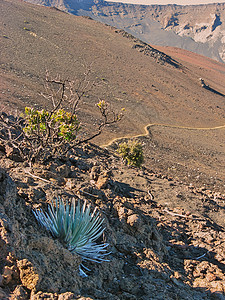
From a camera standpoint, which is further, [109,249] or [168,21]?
[168,21]

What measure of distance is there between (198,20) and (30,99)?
420ft

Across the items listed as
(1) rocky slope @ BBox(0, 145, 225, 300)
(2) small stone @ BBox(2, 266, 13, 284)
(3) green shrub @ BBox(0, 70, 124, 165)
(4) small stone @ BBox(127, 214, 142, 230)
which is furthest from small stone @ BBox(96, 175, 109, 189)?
(2) small stone @ BBox(2, 266, 13, 284)

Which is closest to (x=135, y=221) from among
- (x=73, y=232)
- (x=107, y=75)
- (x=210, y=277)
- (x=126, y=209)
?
(x=126, y=209)

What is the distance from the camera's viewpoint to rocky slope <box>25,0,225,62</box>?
11038cm

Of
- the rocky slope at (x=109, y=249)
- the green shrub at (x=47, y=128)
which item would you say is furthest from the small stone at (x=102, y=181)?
the green shrub at (x=47, y=128)

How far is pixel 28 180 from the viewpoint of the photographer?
3336 mm

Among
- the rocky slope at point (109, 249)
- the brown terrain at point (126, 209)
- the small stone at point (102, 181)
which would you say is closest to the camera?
the rocky slope at point (109, 249)

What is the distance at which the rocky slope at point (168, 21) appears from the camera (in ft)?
362

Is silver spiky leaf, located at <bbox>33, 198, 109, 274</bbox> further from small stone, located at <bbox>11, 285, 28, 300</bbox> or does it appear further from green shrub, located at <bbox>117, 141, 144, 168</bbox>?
green shrub, located at <bbox>117, 141, 144, 168</bbox>

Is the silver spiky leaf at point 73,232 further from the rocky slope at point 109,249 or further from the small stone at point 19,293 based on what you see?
the small stone at point 19,293

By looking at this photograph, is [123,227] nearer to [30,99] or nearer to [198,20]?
[30,99]

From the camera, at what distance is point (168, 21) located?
129m

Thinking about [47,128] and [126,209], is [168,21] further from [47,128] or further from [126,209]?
[126,209]

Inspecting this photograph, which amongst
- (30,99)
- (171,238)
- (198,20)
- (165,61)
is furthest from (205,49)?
(171,238)
